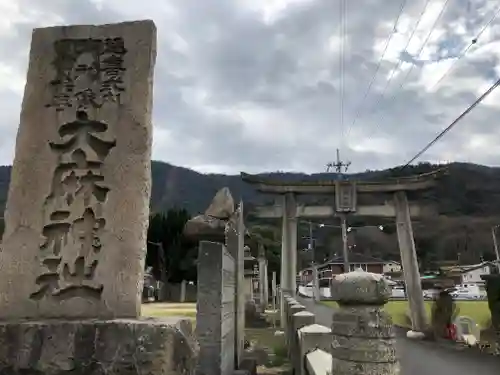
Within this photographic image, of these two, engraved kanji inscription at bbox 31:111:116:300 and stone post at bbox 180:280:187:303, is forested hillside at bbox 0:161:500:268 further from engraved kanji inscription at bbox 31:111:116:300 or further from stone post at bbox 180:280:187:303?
engraved kanji inscription at bbox 31:111:116:300

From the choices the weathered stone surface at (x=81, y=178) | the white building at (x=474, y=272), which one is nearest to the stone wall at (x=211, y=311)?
the weathered stone surface at (x=81, y=178)

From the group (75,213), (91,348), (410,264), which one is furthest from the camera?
(410,264)

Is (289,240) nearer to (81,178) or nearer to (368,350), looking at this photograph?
(368,350)

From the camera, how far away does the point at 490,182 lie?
77625mm

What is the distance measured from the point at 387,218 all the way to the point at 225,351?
1386 centimetres

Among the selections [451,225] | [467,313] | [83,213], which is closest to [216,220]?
[83,213]

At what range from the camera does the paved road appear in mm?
8875

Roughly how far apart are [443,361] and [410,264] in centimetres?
698

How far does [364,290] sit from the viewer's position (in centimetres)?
324

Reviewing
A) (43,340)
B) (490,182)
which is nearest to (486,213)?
(490,182)

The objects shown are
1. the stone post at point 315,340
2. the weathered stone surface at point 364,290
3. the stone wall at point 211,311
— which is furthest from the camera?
the stone wall at point 211,311

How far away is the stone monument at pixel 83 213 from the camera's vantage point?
7.66 feet

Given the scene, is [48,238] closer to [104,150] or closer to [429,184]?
[104,150]

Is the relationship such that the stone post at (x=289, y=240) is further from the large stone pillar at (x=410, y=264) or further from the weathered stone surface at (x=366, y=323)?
the weathered stone surface at (x=366, y=323)
